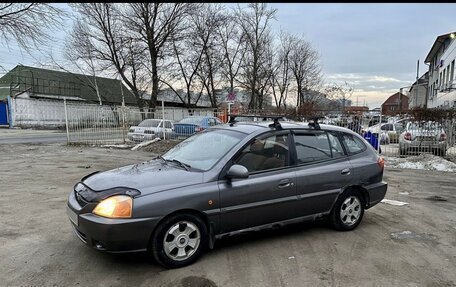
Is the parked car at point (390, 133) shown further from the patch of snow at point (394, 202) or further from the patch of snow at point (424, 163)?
the patch of snow at point (394, 202)

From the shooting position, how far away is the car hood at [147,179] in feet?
12.3

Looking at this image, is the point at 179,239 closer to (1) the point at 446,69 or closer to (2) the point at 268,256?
(2) the point at 268,256

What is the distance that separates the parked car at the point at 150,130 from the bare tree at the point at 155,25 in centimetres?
1466

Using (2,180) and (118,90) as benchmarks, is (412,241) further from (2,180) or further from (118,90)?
(118,90)

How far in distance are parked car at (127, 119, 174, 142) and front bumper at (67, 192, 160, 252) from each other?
14.1 meters

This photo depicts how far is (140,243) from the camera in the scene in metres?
3.59

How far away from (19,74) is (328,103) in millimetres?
35483

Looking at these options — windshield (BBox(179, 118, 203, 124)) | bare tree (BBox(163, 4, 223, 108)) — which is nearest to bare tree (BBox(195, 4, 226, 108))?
bare tree (BBox(163, 4, 223, 108))

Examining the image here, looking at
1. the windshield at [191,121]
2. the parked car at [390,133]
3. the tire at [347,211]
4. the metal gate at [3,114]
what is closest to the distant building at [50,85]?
the metal gate at [3,114]

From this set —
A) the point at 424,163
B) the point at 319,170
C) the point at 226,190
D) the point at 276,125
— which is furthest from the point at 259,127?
the point at 424,163

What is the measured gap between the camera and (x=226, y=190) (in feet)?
13.2

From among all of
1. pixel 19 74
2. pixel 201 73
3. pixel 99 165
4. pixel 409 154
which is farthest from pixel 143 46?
pixel 409 154

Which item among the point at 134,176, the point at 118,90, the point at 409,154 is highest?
the point at 118,90

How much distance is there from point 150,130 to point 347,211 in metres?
13.7
